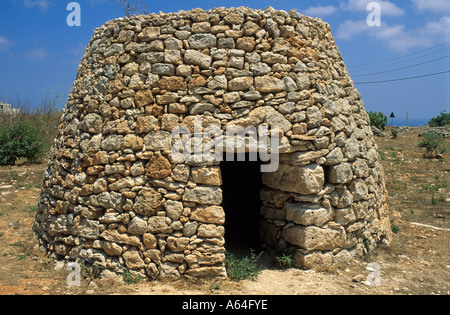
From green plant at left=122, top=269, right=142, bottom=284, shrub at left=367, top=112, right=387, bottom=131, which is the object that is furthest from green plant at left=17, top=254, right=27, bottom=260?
shrub at left=367, top=112, right=387, bottom=131

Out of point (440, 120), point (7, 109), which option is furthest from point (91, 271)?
point (440, 120)

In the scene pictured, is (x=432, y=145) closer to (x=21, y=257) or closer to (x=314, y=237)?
(x=314, y=237)

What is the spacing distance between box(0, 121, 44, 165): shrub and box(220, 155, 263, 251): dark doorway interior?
948 centimetres

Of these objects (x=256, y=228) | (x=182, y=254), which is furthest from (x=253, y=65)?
(x=256, y=228)

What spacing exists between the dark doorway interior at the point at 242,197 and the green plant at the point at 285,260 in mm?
1344

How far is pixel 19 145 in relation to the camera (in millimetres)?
13258

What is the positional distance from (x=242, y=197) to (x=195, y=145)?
2748 mm

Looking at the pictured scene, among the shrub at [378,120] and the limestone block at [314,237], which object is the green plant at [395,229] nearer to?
the limestone block at [314,237]

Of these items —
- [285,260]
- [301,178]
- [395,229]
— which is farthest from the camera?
[395,229]

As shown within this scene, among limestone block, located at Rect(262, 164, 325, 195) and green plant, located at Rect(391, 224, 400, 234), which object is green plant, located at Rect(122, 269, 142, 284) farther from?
green plant, located at Rect(391, 224, 400, 234)

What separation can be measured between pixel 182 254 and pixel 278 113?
2.29 metres

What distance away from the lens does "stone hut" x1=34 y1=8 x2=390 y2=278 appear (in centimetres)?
466

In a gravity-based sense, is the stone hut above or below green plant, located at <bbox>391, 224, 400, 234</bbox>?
above

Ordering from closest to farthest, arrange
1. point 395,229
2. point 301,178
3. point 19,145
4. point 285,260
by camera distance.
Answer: point 301,178, point 285,260, point 395,229, point 19,145
